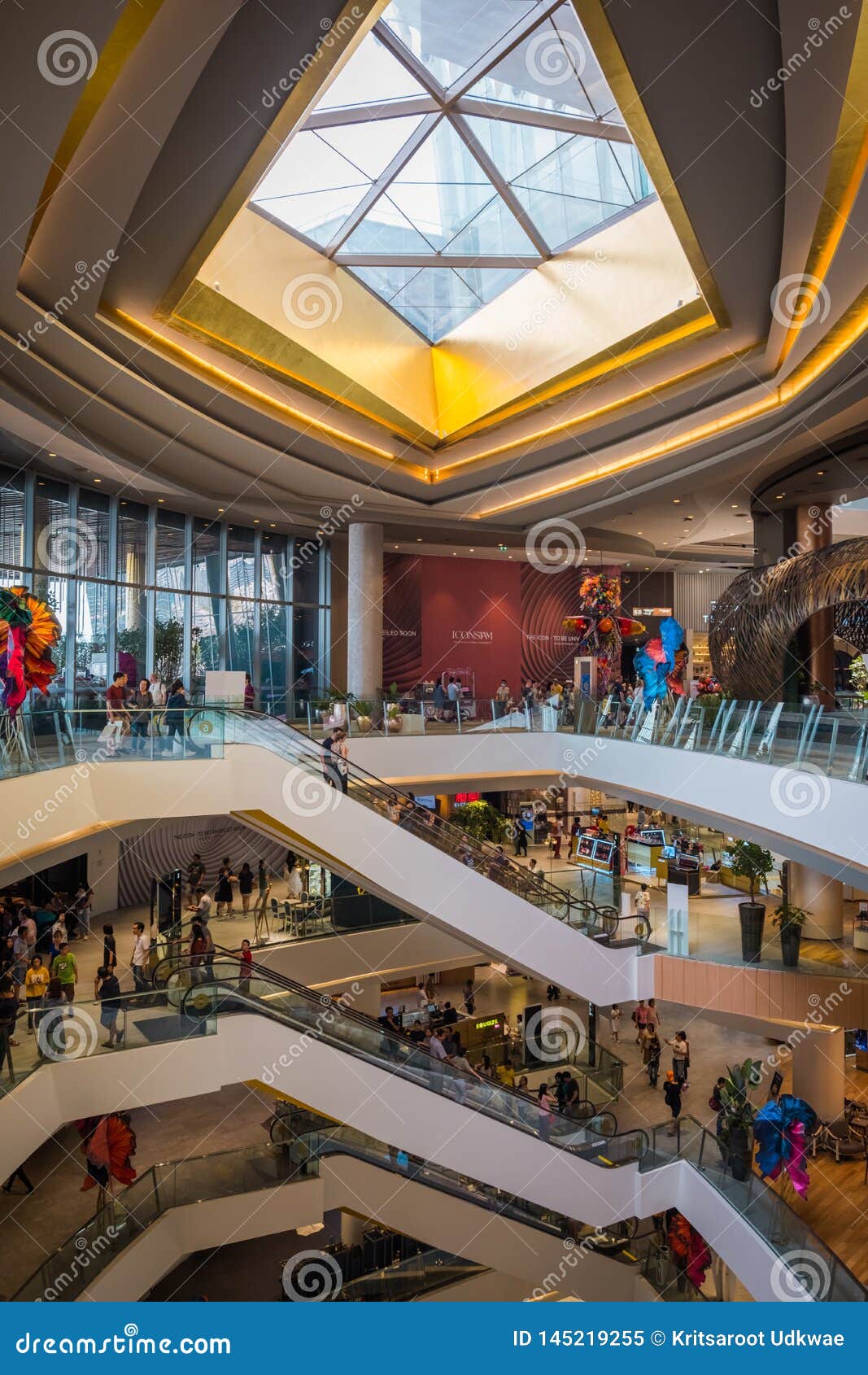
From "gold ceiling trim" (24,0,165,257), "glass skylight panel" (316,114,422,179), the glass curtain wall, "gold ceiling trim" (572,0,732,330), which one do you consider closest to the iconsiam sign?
the glass curtain wall

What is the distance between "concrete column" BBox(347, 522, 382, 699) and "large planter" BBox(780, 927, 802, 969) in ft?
32.6

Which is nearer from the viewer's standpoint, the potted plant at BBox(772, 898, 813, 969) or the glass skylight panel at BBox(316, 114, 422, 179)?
the glass skylight panel at BBox(316, 114, 422, 179)

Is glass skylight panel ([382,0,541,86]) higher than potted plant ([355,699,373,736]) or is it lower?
higher

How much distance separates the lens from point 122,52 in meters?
6.51

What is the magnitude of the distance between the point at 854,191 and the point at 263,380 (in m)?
9.65

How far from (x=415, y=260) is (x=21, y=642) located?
31.9 ft

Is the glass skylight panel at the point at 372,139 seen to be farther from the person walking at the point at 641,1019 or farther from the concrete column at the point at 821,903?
the person walking at the point at 641,1019

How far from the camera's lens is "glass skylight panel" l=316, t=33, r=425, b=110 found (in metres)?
9.74

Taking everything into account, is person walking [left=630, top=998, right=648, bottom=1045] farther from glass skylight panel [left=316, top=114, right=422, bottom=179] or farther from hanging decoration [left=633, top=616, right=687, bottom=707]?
glass skylight panel [left=316, top=114, right=422, bottom=179]

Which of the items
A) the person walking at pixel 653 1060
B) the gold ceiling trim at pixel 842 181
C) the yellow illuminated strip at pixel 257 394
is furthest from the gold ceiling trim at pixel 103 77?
the person walking at pixel 653 1060

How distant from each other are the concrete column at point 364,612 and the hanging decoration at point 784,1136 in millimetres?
11972

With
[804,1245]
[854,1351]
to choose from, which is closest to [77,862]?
[804,1245]

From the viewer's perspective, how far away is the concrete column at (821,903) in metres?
15.8

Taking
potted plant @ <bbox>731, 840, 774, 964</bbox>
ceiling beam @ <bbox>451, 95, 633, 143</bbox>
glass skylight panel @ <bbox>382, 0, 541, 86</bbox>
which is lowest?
potted plant @ <bbox>731, 840, 774, 964</bbox>
